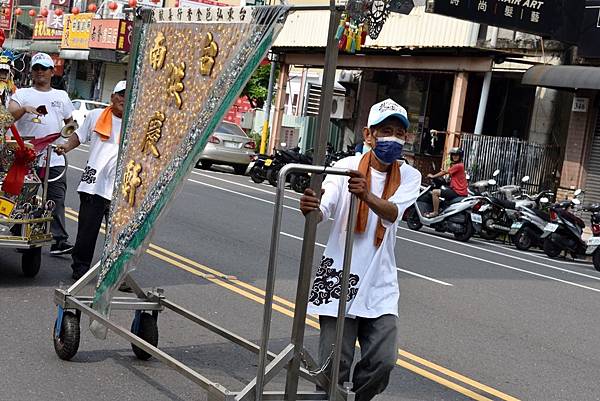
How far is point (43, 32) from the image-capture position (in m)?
49.2

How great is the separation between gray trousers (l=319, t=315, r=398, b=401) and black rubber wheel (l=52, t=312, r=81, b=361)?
2090mm

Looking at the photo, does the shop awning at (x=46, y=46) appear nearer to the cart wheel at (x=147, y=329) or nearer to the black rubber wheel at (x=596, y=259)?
the black rubber wheel at (x=596, y=259)

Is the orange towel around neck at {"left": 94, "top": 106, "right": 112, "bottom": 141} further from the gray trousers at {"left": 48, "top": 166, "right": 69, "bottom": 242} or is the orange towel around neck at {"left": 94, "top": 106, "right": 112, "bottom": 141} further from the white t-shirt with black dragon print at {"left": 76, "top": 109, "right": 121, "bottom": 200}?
the gray trousers at {"left": 48, "top": 166, "right": 69, "bottom": 242}

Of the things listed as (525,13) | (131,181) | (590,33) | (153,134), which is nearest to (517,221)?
(525,13)

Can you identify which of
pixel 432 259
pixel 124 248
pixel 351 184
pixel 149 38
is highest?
pixel 149 38

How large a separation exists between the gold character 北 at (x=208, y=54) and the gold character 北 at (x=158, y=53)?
0.58 meters

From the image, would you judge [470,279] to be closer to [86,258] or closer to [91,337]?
[86,258]

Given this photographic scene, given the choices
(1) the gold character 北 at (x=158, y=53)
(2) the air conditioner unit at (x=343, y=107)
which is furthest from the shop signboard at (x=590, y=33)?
(1) the gold character 北 at (x=158, y=53)

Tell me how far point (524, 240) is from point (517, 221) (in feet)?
1.24

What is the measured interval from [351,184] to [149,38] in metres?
2.12

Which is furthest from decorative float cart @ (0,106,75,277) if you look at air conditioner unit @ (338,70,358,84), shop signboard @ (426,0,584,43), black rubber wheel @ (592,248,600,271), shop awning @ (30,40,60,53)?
shop awning @ (30,40,60,53)

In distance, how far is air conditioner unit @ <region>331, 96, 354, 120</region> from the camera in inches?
1164

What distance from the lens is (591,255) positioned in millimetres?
16438

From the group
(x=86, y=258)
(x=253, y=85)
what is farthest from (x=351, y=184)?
(x=253, y=85)
